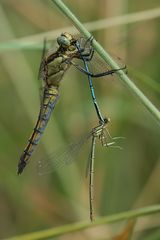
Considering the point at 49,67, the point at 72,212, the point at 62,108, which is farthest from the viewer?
the point at 62,108

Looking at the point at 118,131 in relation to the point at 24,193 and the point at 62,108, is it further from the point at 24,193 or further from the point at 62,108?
the point at 24,193

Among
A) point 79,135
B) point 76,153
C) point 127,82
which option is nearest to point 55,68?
point 76,153

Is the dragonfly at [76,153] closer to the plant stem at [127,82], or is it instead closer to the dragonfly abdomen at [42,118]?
the dragonfly abdomen at [42,118]

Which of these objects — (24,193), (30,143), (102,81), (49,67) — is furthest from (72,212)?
(49,67)

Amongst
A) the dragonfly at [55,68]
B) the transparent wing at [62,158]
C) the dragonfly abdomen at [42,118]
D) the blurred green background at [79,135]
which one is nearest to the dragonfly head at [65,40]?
the dragonfly at [55,68]

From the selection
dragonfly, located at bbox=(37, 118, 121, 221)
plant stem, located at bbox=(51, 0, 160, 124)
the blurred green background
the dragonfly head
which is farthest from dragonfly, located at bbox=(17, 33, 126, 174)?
the blurred green background

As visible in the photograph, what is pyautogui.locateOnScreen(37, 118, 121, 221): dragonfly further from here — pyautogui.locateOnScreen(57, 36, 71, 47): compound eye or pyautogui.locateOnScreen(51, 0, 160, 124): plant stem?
pyautogui.locateOnScreen(51, 0, 160, 124): plant stem
